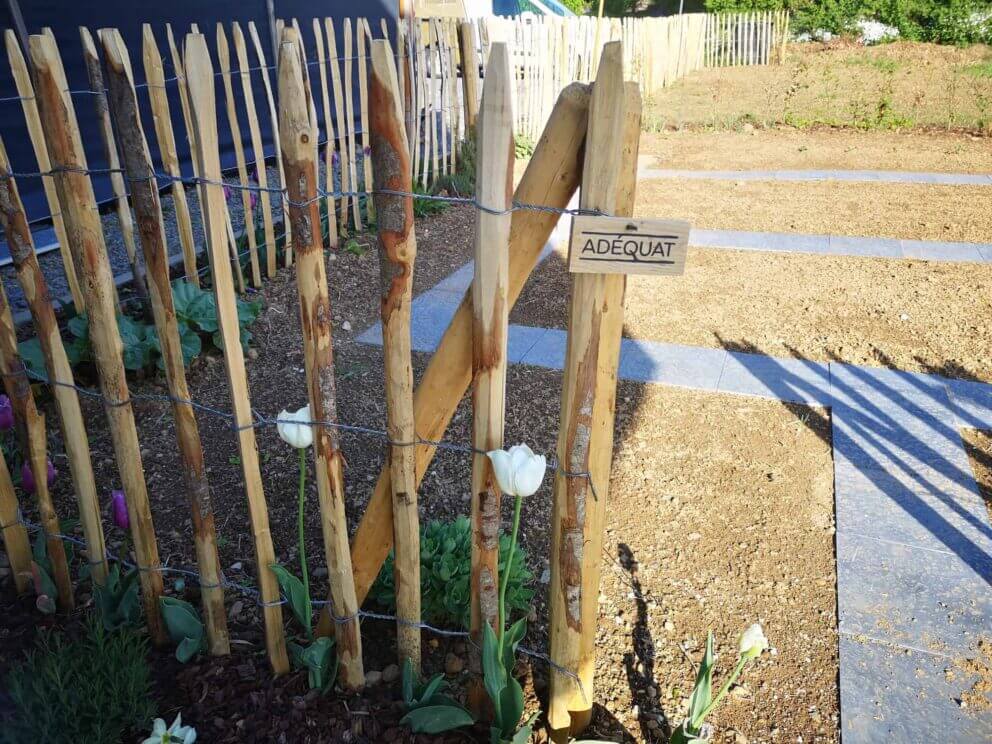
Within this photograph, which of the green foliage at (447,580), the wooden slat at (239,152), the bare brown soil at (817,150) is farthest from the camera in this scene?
the bare brown soil at (817,150)

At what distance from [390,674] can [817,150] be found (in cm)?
1001

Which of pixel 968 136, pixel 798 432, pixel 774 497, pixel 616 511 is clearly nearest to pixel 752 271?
pixel 798 432

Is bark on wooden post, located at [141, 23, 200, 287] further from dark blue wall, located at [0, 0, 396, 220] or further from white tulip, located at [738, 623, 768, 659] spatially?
white tulip, located at [738, 623, 768, 659]

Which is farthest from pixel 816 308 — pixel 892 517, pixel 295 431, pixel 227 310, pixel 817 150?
pixel 817 150

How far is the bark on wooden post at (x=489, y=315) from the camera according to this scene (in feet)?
4.63

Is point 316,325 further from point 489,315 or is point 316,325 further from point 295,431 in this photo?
Answer: point 489,315

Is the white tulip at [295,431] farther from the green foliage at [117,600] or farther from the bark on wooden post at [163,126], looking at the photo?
the bark on wooden post at [163,126]

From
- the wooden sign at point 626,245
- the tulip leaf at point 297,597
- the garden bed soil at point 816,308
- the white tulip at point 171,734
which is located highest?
the wooden sign at point 626,245

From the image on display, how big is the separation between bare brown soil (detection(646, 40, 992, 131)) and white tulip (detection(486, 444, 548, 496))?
11494 millimetres

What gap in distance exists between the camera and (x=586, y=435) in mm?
1716

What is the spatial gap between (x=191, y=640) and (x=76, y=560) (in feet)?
2.74

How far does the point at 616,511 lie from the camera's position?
311 centimetres

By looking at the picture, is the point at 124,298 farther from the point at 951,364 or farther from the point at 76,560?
the point at 951,364

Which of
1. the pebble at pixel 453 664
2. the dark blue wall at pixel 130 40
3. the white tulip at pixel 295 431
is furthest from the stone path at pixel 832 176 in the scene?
the white tulip at pixel 295 431
